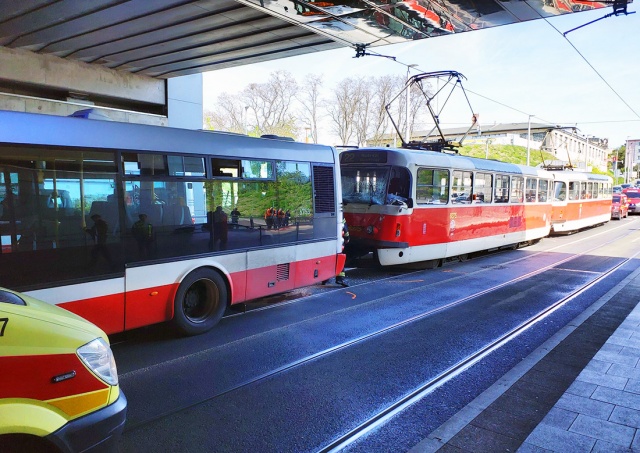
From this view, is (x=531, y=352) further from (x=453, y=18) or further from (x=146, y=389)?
(x=453, y=18)

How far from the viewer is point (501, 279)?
1103cm

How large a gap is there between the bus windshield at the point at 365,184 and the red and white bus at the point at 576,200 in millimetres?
12385

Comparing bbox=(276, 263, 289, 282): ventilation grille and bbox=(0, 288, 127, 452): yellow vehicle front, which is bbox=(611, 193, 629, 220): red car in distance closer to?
bbox=(276, 263, 289, 282): ventilation grille

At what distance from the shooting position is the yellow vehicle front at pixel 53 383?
2.15 meters

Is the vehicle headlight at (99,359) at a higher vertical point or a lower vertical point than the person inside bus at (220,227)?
lower

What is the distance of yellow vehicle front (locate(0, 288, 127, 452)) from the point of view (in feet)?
→ 7.05

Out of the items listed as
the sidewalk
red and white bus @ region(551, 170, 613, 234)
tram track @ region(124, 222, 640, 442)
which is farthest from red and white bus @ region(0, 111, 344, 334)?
red and white bus @ region(551, 170, 613, 234)

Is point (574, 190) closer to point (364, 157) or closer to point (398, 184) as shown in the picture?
point (398, 184)

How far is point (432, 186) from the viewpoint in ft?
38.2

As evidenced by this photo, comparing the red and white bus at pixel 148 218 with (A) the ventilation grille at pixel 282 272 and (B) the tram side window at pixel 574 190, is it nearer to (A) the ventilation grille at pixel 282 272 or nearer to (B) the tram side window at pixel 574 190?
(A) the ventilation grille at pixel 282 272

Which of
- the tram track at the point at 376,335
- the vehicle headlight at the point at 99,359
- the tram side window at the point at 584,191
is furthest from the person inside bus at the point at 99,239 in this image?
the tram side window at the point at 584,191

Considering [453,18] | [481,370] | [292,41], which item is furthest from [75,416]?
[292,41]

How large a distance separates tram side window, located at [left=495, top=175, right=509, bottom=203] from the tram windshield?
5.22 meters

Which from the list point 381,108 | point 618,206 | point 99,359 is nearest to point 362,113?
point 381,108
